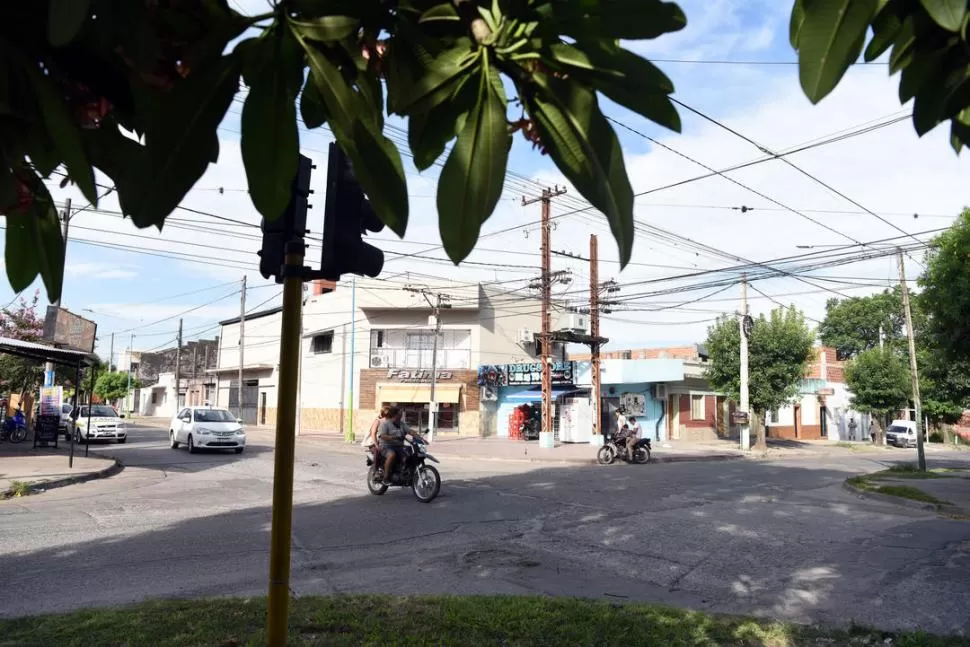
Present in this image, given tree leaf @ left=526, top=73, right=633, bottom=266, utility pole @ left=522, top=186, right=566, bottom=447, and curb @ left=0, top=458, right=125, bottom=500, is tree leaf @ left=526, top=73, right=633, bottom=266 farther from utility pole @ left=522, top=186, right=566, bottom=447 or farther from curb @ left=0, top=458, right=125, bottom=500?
utility pole @ left=522, top=186, right=566, bottom=447

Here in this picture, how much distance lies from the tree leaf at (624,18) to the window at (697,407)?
3740cm

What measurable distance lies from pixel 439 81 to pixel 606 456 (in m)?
21.5

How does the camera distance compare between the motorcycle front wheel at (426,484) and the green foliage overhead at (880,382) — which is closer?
the motorcycle front wheel at (426,484)

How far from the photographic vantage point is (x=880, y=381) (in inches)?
1515

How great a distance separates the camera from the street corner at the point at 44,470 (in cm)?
1262

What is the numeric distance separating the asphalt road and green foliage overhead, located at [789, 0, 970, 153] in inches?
201

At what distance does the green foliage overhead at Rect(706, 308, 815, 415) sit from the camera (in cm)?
3197

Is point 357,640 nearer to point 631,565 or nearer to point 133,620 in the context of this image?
point 133,620

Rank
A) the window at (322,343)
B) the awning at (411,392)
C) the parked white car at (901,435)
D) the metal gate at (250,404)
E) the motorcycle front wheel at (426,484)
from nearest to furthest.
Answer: the motorcycle front wheel at (426,484)
the awning at (411,392)
the parked white car at (901,435)
the window at (322,343)
the metal gate at (250,404)

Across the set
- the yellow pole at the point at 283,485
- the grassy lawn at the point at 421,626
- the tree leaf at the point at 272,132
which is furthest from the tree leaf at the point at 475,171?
the grassy lawn at the point at 421,626

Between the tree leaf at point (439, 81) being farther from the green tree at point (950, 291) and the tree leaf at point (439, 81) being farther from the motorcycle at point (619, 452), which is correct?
the motorcycle at point (619, 452)

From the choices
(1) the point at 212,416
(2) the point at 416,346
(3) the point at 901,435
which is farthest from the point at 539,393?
(3) the point at 901,435

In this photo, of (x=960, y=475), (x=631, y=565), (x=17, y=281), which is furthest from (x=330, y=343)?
→ (x=17, y=281)

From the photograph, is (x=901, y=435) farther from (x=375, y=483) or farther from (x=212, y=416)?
(x=375, y=483)
